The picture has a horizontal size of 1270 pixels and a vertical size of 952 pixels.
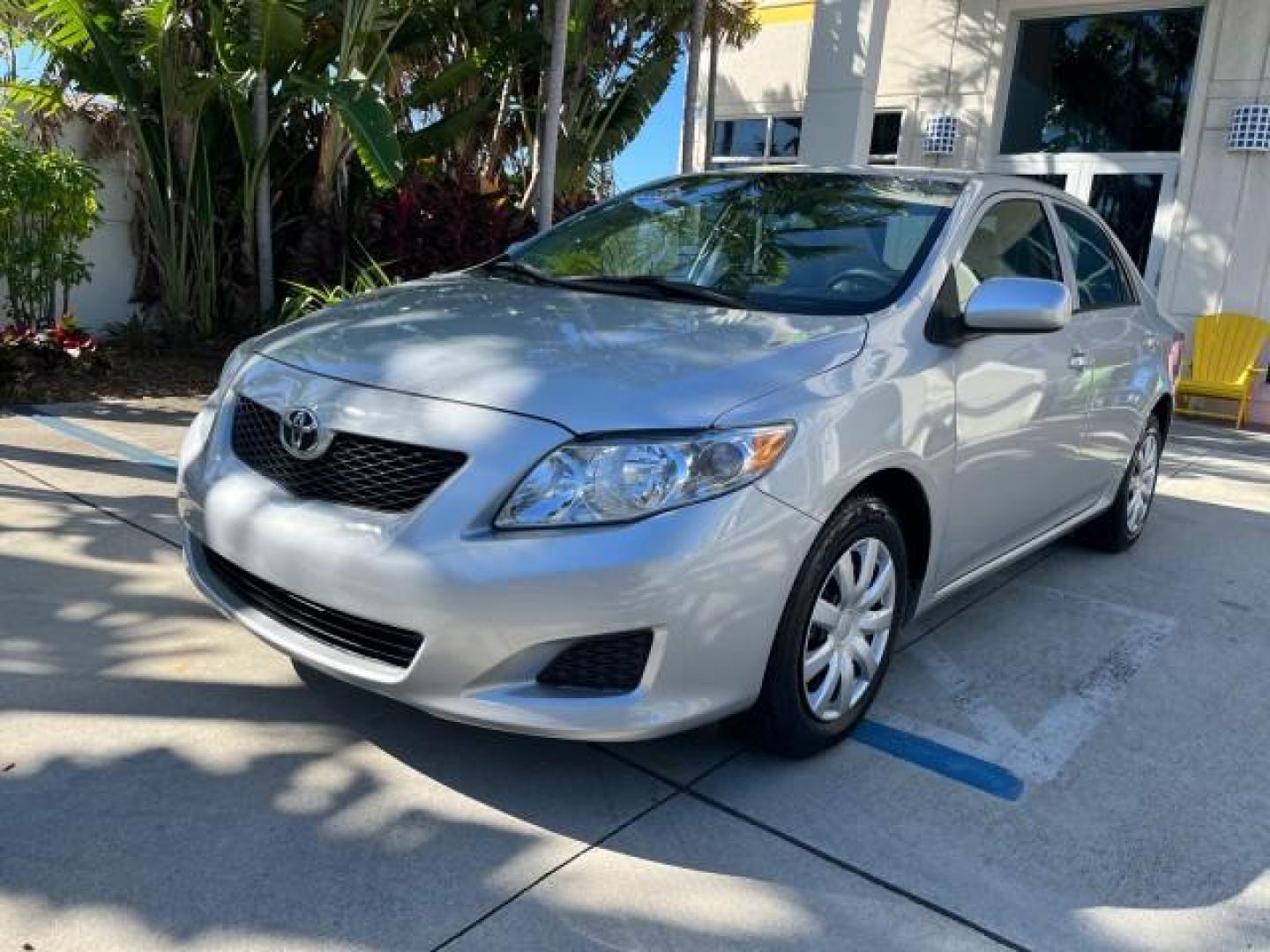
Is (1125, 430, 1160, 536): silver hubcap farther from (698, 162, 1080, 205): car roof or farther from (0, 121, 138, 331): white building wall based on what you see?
(0, 121, 138, 331): white building wall

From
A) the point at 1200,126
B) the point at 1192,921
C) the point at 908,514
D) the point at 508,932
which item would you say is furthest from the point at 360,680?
the point at 1200,126

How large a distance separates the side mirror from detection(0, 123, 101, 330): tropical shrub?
5955mm

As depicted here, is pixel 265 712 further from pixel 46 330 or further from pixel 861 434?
pixel 46 330

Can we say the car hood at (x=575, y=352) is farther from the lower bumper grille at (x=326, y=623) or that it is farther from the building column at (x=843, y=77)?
the building column at (x=843, y=77)

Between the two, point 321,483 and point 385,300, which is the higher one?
point 385,300

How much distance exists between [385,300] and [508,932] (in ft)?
6.84

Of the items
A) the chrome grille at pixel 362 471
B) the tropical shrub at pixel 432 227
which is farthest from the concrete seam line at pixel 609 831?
the tropical shrub at pixel 432 227

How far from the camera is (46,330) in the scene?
7367 mm

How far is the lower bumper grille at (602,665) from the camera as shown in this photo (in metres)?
2.44

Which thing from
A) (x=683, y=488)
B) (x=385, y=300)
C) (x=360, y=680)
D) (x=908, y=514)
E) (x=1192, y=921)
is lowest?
(x=1192, y=921)

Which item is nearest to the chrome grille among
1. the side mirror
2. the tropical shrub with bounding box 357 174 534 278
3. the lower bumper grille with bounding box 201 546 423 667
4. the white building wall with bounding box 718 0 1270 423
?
the lower bumper grille with bounding box 201 546 423 667

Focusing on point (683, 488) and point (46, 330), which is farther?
point (46, 330)

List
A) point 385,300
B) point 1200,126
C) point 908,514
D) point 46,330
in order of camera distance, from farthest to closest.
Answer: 1. point 1200,126
2. point 46,330
3. point 385,300
4. point 908,514

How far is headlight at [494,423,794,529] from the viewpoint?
2.43m
